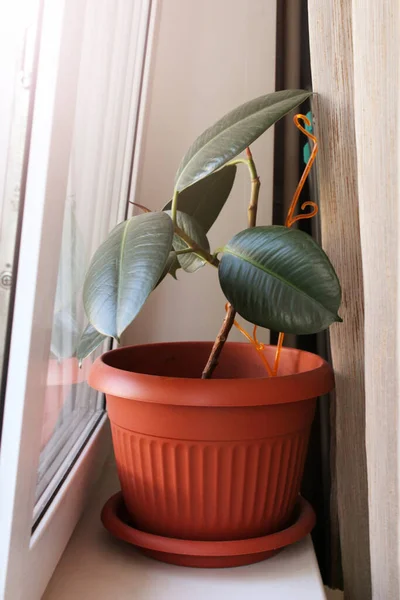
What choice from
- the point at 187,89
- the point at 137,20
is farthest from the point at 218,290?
the point at 137,20

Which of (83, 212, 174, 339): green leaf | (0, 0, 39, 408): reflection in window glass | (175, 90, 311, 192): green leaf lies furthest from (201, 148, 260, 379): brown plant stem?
(0, 0, 39, 408): reflection in window glass

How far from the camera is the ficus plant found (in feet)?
1.67

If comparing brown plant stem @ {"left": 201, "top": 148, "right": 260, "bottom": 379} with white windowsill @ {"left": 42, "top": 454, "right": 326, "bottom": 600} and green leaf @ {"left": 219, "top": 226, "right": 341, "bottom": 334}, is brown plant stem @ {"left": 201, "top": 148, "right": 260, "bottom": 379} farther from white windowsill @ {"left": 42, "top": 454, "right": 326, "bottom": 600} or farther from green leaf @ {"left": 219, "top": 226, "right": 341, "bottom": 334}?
white windowsill @ {"left": 42, "top": 454, "right": 326, "bottom": 600}

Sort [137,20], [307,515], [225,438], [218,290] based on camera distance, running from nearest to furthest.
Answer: [225,438]
[307,515]
[137,20]
[218,290]

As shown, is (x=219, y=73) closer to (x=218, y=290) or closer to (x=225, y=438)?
(x=218, y=290)

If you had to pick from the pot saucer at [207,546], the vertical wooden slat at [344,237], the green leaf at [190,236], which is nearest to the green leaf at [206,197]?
the green leaf at [190,236]

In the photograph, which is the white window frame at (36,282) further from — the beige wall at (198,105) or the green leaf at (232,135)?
the beige wall at (198,105)

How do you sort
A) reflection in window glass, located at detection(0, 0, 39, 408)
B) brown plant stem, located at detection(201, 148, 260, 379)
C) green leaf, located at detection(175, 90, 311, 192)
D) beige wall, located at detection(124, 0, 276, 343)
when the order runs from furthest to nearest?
beige wall, located at detection(124, 0, 276, 343) < brown plant stem, located at detection(201, 148, 260, 379) < green leaf, located at detection(175, 90, 311, 192) < reflection in window glass, located at detection(0, 0, 39, 408)

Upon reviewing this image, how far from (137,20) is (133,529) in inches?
31.8

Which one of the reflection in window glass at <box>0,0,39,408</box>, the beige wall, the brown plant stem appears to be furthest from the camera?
the beige wall

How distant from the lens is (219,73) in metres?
1.09

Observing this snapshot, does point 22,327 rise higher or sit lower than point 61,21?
lower

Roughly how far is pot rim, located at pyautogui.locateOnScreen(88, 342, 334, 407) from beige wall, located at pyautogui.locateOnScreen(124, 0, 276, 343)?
1.42 ft

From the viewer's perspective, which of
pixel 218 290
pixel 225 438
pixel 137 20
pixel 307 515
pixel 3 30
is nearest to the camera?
pixel 3 30
